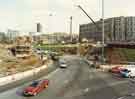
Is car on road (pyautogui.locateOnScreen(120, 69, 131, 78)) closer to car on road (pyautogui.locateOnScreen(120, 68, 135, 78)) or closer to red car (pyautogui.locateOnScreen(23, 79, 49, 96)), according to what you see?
car on road (pyautogui.locateOnScreen(120, 68, 135, 78))

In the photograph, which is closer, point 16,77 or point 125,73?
point 16,77

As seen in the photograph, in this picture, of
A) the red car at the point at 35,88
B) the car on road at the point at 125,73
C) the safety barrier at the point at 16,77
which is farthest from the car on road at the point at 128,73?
the red car at the point at 35,88

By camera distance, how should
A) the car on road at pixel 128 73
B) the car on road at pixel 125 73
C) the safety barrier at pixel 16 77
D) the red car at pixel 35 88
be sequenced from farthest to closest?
the car on road at pixel 128 73 → the car on road at pixel 125 73 → the safety barrier at pixel 16 77 → the red car at pixel 35 88

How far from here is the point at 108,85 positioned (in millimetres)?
49312

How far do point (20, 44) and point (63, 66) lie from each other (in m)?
50.2

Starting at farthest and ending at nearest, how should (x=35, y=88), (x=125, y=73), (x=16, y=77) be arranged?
(x=125, y=73) → (x=16, y=77) → (x=35, y=88)

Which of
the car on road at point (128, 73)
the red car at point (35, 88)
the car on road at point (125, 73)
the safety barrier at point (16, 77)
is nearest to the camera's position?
the red car at point (35, 88)

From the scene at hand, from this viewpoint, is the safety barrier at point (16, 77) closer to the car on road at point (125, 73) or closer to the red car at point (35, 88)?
the red car at point (35, 88)

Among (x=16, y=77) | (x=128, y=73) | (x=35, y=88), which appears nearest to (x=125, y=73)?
(x=128, y=73)

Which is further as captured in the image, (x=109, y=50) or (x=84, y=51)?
(x=84, y=51)

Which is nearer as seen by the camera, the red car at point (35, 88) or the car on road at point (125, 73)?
the red car at point (35, 88)

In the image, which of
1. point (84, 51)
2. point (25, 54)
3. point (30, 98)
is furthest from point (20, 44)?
point (30, 98)

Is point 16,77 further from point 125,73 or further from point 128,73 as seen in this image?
point 128,73

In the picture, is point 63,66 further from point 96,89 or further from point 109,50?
point 96,89
